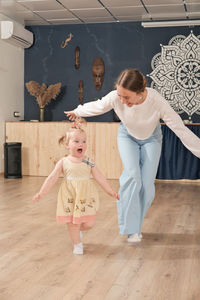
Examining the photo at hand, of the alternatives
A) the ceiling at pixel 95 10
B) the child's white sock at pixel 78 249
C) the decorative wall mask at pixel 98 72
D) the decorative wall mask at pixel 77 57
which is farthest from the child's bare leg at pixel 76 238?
the decorative wall mask at pixel 77 57

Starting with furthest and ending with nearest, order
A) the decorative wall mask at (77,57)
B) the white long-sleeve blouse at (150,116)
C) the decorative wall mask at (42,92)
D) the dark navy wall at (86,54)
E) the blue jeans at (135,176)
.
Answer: the decorative wall mask at (77,57)
the decorative wall mask at (42,92)
the dark navy wall at (86,54)
the blue jeans at (135,176)
the white long-sleeve blouse at (150,116)

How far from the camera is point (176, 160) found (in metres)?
6.55

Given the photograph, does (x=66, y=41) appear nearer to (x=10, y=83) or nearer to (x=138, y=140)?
(x=10, y=83)

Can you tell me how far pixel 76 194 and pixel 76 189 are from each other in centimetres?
3

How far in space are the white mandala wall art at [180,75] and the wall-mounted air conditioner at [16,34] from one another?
7.02ft

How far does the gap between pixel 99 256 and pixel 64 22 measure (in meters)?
5.51

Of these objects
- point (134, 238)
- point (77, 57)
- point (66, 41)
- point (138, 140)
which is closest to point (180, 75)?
point (77, 57)

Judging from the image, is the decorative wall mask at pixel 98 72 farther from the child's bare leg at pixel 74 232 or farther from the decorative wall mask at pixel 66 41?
the child's bare leg at pixel 74 232

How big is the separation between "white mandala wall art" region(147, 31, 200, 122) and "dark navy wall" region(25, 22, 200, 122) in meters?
0.26

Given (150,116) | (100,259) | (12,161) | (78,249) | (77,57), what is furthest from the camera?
(77,57)

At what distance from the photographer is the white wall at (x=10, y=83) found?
704 cm

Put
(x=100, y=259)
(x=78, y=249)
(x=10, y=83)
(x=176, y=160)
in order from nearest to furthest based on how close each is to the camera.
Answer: (x=100, y=259) → (x=78, y=249) → (x=176, y=160) → (x=10, y=83)

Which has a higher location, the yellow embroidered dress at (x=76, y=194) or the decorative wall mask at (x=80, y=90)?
the decorative wall mask at (x=80, y=90)

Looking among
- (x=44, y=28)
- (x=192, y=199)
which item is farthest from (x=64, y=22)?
(x=192, y=199)
